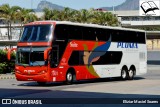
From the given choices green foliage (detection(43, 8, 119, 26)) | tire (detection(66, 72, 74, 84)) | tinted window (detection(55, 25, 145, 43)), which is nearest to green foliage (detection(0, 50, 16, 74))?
tinted window (detection(55, 25, 145, 43))

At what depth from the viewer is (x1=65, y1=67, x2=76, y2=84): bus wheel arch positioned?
26.4 meters

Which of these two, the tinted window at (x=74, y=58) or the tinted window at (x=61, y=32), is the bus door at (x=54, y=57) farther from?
the tinted window at (x=74, y=58)

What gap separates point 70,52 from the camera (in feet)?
86.3

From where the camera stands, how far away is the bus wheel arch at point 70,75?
26438 millimetres

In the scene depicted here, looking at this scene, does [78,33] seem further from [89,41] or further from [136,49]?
[136,49]

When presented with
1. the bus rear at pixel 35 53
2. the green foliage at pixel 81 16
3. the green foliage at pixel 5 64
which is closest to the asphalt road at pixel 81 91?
the bus rear at pixel 35 53

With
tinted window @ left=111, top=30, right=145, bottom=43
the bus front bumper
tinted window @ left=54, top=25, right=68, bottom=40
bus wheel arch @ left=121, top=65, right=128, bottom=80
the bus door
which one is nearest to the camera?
the bus front bumper

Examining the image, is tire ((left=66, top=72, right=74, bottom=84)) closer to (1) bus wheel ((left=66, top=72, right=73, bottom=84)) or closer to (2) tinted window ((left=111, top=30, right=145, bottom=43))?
(1) bus wheel ((left=66, top=72, right=73, bottom=84))

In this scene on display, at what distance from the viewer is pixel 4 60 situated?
3762 cm

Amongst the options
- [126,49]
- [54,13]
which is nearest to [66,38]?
[126,49]

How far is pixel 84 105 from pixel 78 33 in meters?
12.5

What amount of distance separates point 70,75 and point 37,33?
323 centimetres

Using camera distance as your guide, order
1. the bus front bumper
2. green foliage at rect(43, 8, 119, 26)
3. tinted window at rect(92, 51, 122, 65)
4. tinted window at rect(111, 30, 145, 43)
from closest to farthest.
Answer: the bus front bumper → tinted window at rect(92, 51, 122, 65) → tinted window at rect(111, 30, 145, 43) → green foliage at rect(43, 8, 119, 26)

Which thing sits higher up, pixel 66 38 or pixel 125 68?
pixel 66 38
